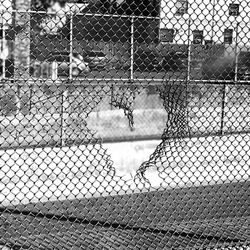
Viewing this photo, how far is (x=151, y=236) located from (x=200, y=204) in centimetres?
123

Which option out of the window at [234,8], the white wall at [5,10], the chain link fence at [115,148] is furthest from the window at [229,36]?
the white wall at [5,10]

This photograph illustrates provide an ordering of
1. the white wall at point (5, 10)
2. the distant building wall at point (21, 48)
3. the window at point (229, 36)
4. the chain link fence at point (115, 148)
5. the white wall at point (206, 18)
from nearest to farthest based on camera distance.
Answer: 1. the white wall at point (5, 10)
2. the chain link fence at point (115, 148)
3. the white wall at point (206, 18)
4. the distant building wall at point (21, 48)
5. the window at point (229, 36)

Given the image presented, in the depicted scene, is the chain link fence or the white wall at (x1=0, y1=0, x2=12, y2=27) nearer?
the white wall at (x1=0, y1=0, x2=12, y2=27)

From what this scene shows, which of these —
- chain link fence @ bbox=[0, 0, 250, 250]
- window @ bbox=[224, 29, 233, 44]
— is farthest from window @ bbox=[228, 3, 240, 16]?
window @ bbox=[224, 29, 233, 44]

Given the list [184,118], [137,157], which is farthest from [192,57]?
[137,157]

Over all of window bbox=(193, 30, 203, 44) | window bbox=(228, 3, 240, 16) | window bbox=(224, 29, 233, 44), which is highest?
window bbox=(228, 3, 240, 16)

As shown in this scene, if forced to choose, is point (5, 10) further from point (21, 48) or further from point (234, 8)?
point (234, 8)

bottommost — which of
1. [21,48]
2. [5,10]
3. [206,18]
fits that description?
[21,48]

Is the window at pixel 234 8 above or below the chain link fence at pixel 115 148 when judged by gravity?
above

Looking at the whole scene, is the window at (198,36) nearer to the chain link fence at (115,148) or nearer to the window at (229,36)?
the chain link fence at (115,148)

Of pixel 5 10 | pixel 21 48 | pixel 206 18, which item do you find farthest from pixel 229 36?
pixel 5 10

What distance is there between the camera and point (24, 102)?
19.8 ft

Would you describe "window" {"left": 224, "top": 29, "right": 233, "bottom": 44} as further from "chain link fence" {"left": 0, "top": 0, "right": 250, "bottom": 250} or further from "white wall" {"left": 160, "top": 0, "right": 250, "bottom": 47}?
"white wall" {"left": 160, "top": 0, "right": 250, "bottom": 47}

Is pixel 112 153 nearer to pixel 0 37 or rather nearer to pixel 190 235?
pixel 0 37
